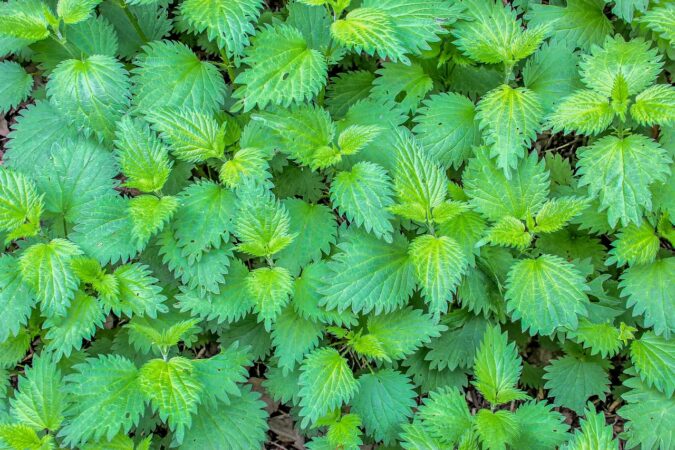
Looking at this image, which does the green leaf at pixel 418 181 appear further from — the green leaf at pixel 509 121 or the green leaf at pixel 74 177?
the green leaf at pixel 74 177

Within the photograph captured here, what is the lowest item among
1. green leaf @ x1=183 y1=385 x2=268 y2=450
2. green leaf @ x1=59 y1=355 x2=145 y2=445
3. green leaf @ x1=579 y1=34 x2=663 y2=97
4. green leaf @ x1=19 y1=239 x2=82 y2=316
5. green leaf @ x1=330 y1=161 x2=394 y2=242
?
green leaf @ x1=183 y1=385 x2=268 y2=450

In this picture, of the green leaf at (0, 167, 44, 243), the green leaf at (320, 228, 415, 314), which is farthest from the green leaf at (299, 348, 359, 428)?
the green leaf at (0, 167, 44, 243)

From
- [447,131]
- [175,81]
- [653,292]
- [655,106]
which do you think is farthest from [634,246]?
[175,81]

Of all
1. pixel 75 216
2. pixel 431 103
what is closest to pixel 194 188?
pixel 75 216

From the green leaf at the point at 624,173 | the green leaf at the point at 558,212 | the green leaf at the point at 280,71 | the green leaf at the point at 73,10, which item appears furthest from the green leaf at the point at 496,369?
the green leaf at the point at 73,10

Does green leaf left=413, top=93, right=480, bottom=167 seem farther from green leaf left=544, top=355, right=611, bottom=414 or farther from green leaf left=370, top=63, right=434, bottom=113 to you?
green leaf left=544, top=355, right=611, bottom=414
